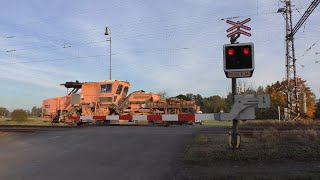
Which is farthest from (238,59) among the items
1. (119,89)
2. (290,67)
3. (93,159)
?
(290,67)

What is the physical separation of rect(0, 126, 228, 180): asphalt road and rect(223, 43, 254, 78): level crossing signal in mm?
2803

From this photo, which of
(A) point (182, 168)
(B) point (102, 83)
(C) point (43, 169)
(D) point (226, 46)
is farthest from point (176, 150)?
(B) point (102, 83)

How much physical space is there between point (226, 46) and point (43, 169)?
562cm

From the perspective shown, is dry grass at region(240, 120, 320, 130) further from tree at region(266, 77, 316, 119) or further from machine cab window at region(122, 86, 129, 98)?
tree at region(266, 77, 316, 119)

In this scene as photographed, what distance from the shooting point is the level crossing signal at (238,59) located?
927 centimetres

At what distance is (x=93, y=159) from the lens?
360 inches

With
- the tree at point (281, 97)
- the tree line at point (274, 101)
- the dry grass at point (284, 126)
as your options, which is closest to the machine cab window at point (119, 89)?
the dry grass at point (284, 126)

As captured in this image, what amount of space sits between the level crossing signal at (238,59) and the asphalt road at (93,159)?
2.80 meters

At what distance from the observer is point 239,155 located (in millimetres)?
8969

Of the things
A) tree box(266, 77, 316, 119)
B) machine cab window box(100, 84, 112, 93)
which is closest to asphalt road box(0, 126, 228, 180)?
machine cab window box(100, 84, 112, 93)

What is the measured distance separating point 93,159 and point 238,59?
4.74m

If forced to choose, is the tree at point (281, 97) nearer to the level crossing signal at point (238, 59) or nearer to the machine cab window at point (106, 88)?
the machine cab window at point (106, 88)

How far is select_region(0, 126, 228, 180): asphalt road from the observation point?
738 centimetres

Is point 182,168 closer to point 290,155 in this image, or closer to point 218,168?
point 218,168
